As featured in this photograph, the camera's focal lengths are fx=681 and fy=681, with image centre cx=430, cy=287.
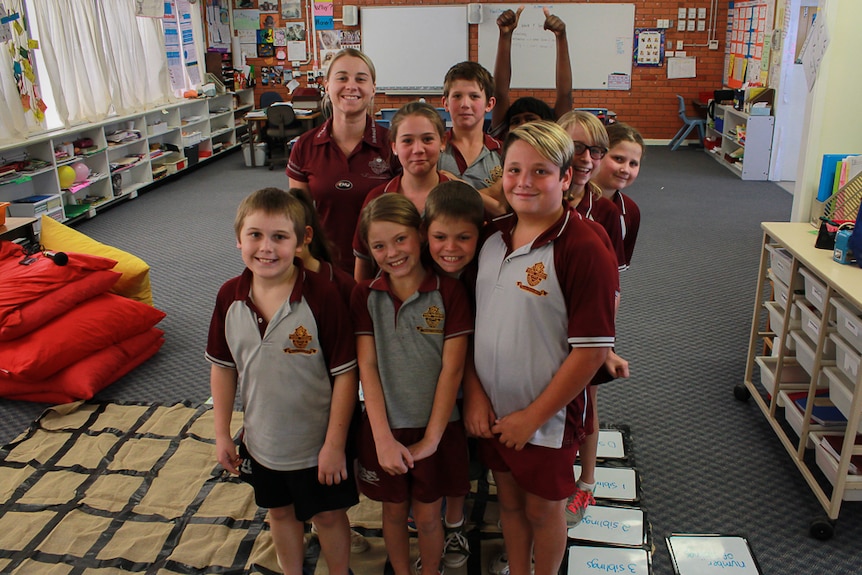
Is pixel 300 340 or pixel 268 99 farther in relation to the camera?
pixel 268 99

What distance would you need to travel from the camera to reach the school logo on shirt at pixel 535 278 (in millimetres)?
1442

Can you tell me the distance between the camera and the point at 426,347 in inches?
61.9

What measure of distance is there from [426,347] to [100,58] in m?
6.16

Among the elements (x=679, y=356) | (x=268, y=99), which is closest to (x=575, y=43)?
(x=268, y=99)

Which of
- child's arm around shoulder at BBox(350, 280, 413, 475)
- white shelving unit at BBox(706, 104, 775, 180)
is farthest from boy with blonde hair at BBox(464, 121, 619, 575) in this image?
white shelving unit at BBox(706, 104, 775, 180)

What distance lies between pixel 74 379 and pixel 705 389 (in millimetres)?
2684

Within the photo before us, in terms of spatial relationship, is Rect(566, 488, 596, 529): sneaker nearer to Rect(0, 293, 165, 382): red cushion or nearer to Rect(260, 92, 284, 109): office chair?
Rect(0, 293, 165, 382): red cushion

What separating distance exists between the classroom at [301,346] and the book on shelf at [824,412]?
0.01 meters

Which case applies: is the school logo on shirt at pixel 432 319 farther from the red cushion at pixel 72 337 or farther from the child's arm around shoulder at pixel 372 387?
the red cushion at pixel 72 337

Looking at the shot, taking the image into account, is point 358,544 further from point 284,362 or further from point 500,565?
point 284,362

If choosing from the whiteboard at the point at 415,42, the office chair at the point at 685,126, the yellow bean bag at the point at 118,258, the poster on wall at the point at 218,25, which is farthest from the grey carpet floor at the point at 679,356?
the whiteboard at the point at 415,42

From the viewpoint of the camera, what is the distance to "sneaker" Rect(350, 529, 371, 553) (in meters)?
2.03

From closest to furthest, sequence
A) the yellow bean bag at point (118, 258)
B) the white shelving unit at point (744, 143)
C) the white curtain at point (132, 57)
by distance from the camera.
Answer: the yellow bean bag at point (118, 258)
the white curtain at point (132, 57)
the white shelving unit at point (744, 143)

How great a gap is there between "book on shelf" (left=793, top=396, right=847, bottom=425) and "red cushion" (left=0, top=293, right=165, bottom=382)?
282 centimetres
